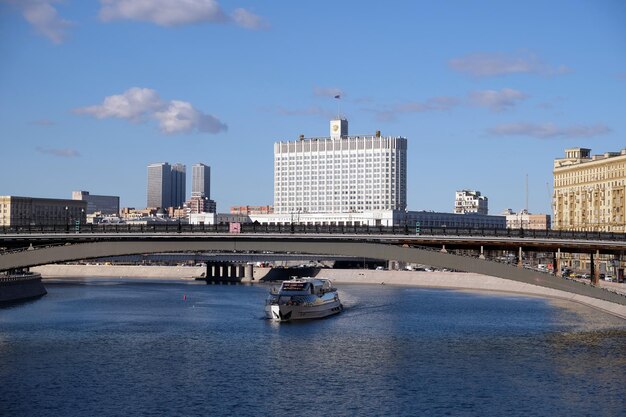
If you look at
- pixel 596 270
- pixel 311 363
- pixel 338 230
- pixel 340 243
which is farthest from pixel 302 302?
pixel 311 363

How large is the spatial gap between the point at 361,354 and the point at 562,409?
23329mm

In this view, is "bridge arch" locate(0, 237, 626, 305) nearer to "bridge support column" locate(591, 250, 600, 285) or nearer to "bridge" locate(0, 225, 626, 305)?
"bridge" locate(0, 225, 626, 305)

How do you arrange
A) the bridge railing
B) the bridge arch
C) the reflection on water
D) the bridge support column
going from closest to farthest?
the reflection on water, the bridge arch, the bridge railing, the bridge support column

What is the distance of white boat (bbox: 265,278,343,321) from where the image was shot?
11062 centimetres

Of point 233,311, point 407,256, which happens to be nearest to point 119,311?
point 233,311

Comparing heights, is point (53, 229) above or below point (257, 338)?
above

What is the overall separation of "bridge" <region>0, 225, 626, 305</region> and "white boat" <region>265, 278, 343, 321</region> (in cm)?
1482

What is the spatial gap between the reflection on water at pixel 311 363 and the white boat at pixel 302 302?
2.09m

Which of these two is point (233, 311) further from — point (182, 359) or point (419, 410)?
point (419, 410)

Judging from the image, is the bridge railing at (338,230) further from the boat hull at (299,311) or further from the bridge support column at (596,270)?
the boat hull at (299,311)

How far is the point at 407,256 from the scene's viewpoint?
9394 centimetres

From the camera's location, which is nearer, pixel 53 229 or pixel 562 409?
pixel 562 409

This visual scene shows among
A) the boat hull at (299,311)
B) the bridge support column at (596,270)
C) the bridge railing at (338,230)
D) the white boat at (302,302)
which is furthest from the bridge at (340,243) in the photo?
the white boat at (302,302)

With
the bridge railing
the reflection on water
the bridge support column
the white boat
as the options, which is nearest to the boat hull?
the white boat
